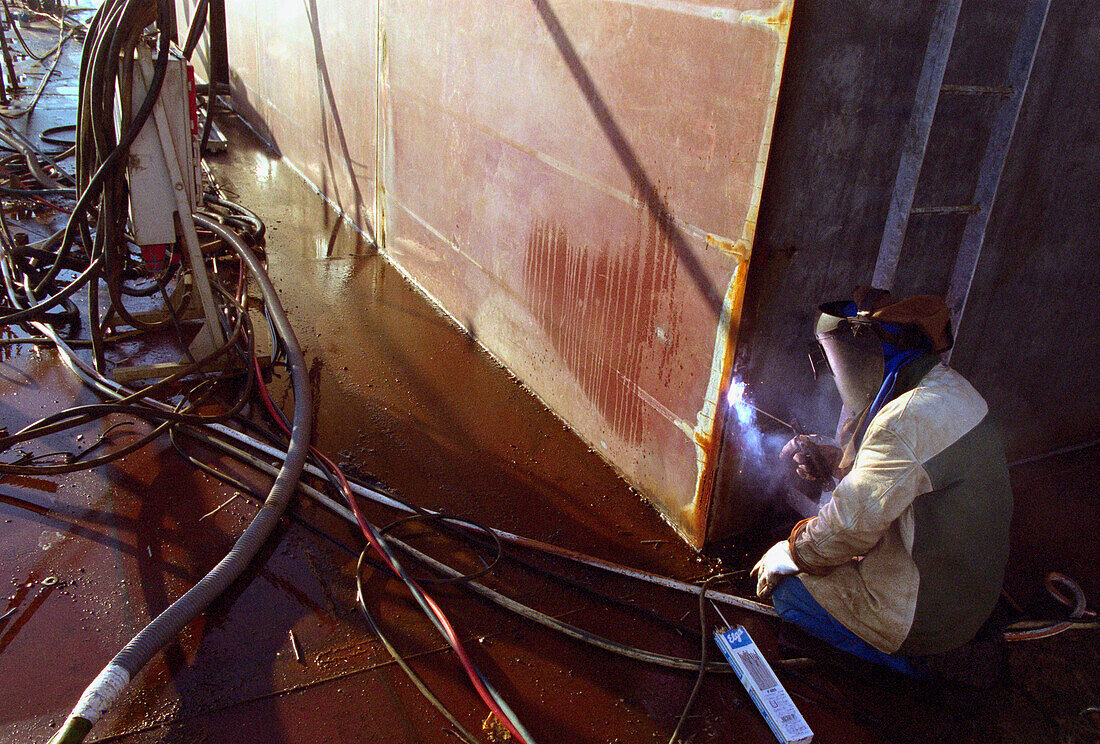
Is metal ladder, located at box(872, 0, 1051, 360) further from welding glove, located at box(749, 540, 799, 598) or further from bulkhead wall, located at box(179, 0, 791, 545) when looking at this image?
welding glove, located at box(749, 540, 799, 598)

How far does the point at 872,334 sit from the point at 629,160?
1.51 m

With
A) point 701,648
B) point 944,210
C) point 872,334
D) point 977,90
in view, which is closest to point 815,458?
point 872,334

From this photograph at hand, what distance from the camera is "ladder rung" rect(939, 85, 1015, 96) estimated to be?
2889 mm

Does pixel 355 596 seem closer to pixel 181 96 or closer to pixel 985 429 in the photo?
pixel 985 429

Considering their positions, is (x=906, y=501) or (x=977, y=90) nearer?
(x=906, y=501)

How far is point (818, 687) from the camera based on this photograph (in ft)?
9.83

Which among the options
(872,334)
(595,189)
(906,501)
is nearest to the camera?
(906,501)

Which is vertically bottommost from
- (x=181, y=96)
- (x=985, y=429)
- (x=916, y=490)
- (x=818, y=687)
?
(x=818, y=687)

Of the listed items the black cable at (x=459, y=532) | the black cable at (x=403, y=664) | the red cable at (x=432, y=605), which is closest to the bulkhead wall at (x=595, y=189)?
the black cable at (x=459, y=532)

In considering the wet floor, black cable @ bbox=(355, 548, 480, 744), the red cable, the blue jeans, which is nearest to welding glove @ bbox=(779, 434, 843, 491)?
the blue jeans

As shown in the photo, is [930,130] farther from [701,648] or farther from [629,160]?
[701,648]

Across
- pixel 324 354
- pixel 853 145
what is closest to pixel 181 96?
pixel 324 354

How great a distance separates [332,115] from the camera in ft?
25.8

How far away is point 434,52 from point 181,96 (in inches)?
78.5
